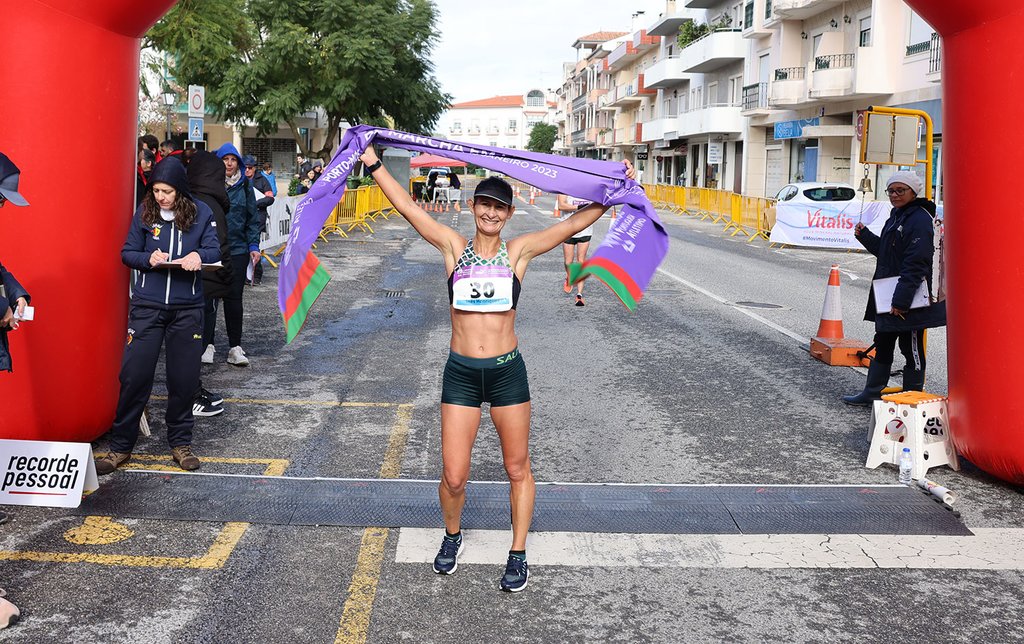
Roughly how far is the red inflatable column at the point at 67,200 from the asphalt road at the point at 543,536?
66 centimetres

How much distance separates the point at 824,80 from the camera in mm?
33719

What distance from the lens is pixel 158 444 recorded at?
6.67 meters

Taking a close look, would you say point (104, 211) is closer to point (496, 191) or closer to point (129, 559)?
point (129, 559)

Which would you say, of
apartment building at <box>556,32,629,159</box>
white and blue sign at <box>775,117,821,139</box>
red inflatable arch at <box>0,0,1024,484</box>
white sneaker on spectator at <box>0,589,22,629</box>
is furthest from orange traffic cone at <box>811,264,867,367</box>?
apartment building at <box>556,32,629,159</box>

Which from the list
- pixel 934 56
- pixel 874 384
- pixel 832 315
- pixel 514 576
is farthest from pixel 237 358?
pixel 934 56

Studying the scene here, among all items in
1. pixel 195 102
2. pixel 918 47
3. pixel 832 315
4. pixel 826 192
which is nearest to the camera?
pixel 832 315

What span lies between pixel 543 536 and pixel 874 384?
13.4 feet

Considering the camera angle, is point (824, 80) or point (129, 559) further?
point (824, 80)

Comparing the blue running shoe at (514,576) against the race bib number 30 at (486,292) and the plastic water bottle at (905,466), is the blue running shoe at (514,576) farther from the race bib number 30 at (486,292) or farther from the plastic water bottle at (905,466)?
the plastic water bottle at (905,466)

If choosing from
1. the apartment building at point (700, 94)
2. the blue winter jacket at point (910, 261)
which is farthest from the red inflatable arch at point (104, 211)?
the apartment building at point (700, 94)

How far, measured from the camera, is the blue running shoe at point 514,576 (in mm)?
4465

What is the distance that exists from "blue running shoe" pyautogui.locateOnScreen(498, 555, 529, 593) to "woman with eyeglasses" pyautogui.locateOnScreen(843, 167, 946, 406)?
4.25m

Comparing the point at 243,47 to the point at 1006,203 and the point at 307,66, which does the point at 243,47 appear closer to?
the point at 307,66

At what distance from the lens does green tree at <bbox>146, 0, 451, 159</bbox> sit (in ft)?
121
